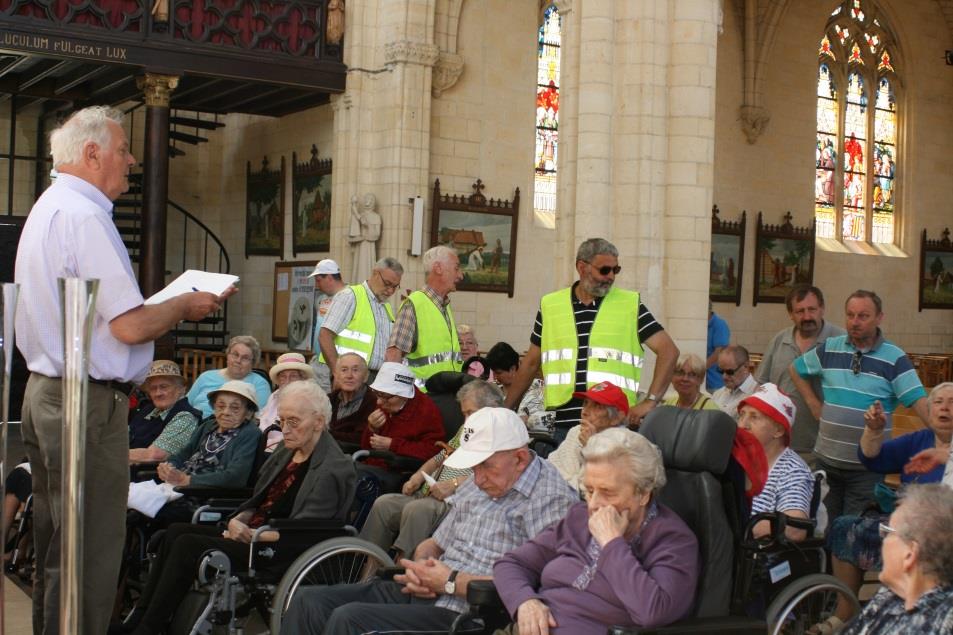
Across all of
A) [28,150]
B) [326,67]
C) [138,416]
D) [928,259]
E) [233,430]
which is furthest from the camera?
[928,259]

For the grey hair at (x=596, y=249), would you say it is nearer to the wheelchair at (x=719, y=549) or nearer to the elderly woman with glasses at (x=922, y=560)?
the wheelchair at (x=719, y=549)

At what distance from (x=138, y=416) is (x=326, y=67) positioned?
27.1 feet

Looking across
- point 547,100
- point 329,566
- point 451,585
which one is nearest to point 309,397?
point 329,566

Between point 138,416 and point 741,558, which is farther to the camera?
point 138,416

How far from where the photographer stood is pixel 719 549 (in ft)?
13.0

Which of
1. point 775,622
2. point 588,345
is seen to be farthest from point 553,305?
point 775,622

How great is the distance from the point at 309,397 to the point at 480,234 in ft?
34.7

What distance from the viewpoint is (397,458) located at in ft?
21.3

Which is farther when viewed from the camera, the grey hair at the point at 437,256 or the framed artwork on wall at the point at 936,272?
the framed artwork on wall at the point at 936,272

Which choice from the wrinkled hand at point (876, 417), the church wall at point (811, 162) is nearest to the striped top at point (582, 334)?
the wrinkled hand at point (876, 417)

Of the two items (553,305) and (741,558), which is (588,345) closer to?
(553,305)

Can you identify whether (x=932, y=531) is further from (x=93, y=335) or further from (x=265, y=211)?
(x=265, y=211)

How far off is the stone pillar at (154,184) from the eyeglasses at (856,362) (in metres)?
9.76

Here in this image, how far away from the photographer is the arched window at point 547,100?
17.6 meters
